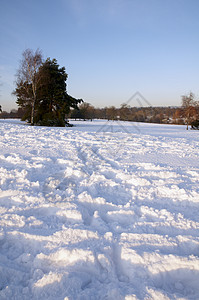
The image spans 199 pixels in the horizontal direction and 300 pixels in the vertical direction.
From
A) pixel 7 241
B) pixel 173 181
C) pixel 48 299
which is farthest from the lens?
pixel 173 181

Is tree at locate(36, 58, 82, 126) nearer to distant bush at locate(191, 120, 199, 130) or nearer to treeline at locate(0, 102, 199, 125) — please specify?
treeline at locate(0, 102, 199, 125)

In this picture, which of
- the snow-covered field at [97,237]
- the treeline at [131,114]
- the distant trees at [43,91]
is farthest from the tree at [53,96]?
the treeline at [131,114]

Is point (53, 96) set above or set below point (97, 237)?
above

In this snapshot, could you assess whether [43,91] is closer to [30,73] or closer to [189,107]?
[30,73]

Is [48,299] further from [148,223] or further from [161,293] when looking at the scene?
[148,223]

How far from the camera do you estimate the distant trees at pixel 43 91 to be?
18.5m

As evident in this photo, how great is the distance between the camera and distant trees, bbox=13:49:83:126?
18500mm

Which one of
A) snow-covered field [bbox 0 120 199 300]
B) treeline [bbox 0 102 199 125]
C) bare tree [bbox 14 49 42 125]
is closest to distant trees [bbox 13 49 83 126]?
bare tree [bbox 14 49 42 125]

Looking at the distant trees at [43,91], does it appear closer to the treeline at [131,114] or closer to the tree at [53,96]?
the tree at [53,96]

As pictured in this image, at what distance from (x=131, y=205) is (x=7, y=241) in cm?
166

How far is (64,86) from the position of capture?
2017 centimetres

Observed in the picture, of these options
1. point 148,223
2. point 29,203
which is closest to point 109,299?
point 148,223

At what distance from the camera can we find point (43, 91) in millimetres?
19625

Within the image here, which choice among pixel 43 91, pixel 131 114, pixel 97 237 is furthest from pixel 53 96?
pixel 131 114
